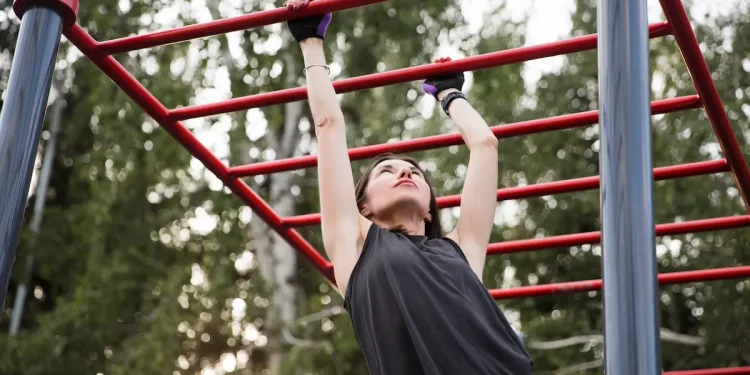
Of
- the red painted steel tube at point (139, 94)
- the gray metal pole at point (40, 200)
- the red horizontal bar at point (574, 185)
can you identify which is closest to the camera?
the red painted steel tube at point (139, 94)

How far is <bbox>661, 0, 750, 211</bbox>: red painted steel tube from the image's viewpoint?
153cm

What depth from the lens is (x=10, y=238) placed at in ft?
4.44

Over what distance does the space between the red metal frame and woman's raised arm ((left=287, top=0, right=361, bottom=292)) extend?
144mm

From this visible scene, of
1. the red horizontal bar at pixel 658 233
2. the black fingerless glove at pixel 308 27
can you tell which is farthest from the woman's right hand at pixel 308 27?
the red horizontal bar at pixel 658 233

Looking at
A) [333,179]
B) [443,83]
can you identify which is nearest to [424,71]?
[443,83]

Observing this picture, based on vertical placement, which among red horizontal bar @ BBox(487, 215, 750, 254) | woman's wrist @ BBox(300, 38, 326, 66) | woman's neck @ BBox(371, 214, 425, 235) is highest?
woman's wrist @ BBox(300, 38, 326, 66)

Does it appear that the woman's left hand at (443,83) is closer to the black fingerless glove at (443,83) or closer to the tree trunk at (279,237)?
the black fingerless glove at (443,83)

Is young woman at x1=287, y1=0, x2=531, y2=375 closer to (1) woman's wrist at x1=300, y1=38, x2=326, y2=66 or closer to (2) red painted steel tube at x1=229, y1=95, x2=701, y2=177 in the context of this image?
(1) woman's wrist at x1=300, y1=38, x2=326, y2=66

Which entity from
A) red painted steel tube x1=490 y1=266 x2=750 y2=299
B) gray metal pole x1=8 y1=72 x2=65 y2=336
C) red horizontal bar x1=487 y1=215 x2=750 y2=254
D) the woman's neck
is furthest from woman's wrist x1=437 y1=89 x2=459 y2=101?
gray metal pole x1=8 y1=72 x2=65 y2=336

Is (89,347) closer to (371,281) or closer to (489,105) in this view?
(489,105)

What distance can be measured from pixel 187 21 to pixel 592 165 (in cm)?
393

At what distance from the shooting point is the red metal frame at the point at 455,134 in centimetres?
163

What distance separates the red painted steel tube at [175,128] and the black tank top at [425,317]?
0.77 m

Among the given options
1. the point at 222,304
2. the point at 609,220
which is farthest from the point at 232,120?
the point at 609,220
